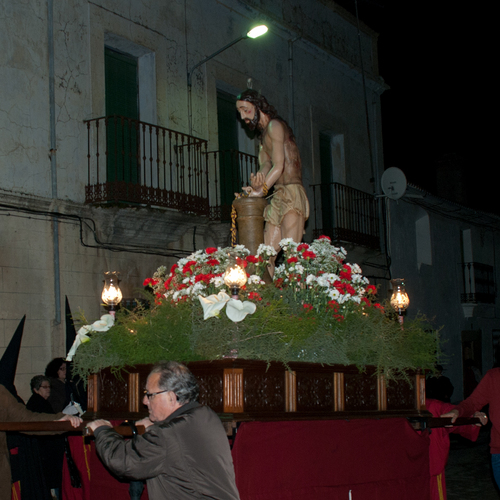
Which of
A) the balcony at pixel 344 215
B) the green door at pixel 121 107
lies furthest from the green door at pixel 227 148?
the balcony at pixel 344 215

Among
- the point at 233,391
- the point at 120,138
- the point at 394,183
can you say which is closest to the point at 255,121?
the point at 233,391

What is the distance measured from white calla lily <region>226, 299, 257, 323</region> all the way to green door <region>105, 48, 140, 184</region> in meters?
6.80

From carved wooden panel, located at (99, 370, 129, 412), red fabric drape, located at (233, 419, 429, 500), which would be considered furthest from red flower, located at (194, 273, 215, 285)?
red fabric drape, located at (233, 419, 429, 500)

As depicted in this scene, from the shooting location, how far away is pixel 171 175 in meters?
11.2

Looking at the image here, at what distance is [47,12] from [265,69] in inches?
202

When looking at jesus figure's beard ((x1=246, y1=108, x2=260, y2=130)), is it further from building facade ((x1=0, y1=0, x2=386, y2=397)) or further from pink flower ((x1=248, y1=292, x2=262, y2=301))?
building facade ((x1=0, y1=0, x2=386, y2=397))

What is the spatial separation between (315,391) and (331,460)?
1.47ft

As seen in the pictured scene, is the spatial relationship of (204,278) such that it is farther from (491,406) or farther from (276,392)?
(491,406)

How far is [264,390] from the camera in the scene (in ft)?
14.6

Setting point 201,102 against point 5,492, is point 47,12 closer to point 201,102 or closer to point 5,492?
point 201,102

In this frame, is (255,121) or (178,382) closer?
(178,382)

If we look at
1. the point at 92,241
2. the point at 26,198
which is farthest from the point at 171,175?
the point at 26,198

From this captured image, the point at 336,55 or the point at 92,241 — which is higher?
the point at 336,55

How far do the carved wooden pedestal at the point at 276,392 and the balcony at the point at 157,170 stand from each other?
18.2 ft
